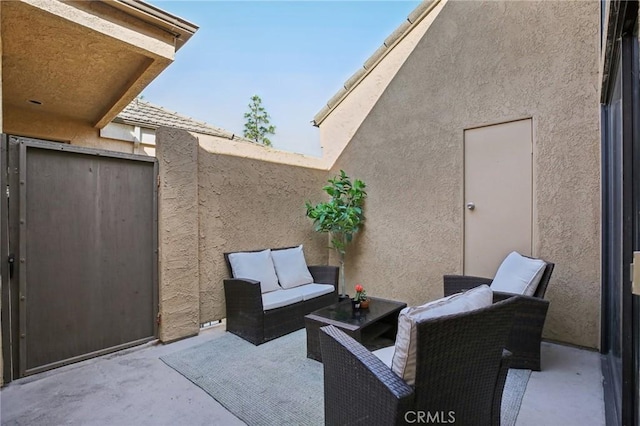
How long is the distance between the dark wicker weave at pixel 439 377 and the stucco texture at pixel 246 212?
3.13 metres

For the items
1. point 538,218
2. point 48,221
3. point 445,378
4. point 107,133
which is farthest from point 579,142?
point 107,133

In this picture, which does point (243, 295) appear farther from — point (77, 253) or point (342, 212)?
point (342, 212)

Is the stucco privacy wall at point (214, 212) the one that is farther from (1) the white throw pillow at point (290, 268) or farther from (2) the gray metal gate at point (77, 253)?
(1) the white throw pillow at point (290, 268)

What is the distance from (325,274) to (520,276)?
110 inches

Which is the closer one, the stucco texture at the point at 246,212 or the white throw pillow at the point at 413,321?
the white throw pillow at the point at 413,321

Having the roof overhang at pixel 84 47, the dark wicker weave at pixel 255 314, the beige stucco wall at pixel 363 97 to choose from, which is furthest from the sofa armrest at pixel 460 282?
the roof overhang at pixel 84 47

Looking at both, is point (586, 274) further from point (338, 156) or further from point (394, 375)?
point (338, 156)

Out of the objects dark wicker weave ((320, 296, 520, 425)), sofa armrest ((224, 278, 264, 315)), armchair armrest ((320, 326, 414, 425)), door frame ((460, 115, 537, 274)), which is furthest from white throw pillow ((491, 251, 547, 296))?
sofa armrest ((224, 278, 264, 315))

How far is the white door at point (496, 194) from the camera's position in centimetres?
431

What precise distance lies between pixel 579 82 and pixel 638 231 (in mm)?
3076

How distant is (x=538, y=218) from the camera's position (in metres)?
4.18

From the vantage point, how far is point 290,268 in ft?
16.7

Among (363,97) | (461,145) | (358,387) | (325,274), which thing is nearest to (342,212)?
(325,274)

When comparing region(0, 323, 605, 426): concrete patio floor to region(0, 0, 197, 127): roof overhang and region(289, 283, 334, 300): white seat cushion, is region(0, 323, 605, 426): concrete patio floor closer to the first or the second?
region(289, 283, 334, 300): white seat cushion
